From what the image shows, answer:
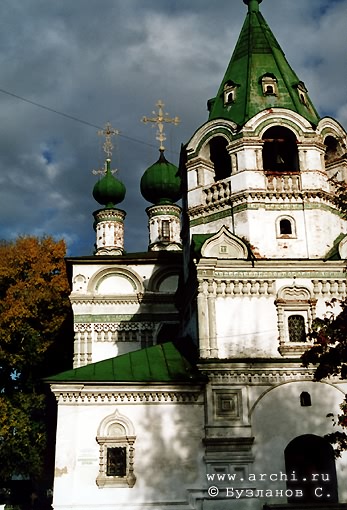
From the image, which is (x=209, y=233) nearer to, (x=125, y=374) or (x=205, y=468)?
(x=125, y=374)

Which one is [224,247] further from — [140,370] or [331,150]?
[331,150]

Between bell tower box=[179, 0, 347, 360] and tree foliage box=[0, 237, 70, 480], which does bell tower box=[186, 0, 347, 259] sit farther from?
tree foliage box=[0, 237, 70, 480]

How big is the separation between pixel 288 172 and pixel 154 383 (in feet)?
18.2

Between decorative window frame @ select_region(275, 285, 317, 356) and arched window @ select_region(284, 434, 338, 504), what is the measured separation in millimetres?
1843

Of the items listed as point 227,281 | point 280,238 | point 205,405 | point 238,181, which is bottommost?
point 205,405

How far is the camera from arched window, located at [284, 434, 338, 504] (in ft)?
40.2

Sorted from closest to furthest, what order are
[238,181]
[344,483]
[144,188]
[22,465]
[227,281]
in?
[344,483]
[227,281]
[238,181]
[22,465]
[144,188]

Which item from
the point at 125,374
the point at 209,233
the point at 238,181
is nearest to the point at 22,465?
the point at 125,374

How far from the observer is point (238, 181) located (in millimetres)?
14039

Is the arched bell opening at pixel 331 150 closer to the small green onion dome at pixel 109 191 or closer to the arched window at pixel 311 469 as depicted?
the arched window at pixel 311 469

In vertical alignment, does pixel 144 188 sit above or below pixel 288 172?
above

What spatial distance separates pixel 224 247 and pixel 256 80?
4.49m

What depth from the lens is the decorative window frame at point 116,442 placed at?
11922mm

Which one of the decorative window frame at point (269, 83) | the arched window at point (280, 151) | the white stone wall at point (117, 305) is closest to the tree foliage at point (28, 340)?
the white stone wall at point (117, 305)
